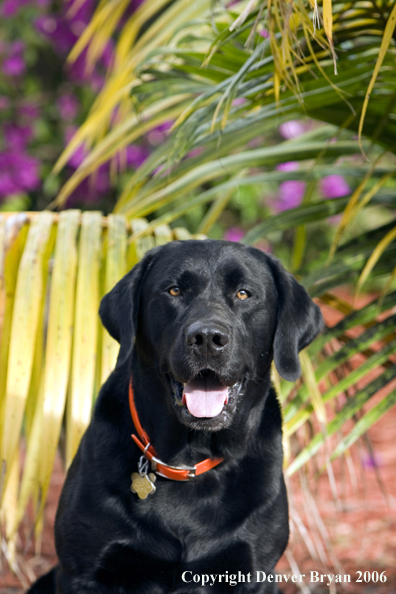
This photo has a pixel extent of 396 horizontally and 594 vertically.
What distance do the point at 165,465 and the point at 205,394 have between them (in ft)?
0.73

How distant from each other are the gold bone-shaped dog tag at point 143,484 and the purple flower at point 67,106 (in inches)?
166

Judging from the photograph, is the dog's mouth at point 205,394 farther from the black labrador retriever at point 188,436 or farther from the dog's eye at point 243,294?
the dog's eye at point 243,294

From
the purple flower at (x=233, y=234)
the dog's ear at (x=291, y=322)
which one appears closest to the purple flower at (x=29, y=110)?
the purple flower at (x=233, y=234)

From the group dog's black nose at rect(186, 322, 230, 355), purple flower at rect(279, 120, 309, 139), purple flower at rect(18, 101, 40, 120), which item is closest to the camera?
dog's black nose at rect(186, 322, 230, 355)

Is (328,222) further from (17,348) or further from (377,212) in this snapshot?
(17,348)

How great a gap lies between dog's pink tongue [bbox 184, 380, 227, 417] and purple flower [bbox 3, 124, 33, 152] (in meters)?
→ 3.87

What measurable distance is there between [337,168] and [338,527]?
1.84 m

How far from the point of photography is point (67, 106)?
216 inches

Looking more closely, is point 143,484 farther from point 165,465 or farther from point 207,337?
point 207,337

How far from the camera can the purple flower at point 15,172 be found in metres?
5.14

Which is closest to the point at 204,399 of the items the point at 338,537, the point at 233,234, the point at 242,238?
the point at 242,238

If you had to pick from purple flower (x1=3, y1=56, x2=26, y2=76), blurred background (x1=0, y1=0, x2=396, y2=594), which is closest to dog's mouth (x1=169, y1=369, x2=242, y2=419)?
blurred background (x1=0, y1=0, x2=396, y2=594)

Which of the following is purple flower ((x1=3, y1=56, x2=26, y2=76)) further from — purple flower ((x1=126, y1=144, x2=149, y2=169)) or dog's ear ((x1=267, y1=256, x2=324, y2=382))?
dog's ear ((x1=267, y1=256, x2=324, y2=382))

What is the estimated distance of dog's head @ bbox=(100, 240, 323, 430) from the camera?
1778 millimetres
